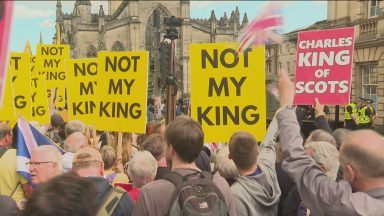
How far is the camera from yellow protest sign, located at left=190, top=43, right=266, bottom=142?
212 inches

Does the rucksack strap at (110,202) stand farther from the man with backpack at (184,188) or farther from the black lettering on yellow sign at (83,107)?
the black lettering on yellow sign at (83,107)

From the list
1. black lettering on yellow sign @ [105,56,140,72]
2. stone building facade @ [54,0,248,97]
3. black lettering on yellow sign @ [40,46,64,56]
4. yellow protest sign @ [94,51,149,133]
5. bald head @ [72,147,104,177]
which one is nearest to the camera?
bald head @ [72,147,104,177]

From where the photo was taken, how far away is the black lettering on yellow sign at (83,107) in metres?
7.13

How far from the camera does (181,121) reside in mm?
3160

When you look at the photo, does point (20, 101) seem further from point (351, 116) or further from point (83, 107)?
point (351, 116)

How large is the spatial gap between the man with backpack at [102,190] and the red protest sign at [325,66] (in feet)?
10.7

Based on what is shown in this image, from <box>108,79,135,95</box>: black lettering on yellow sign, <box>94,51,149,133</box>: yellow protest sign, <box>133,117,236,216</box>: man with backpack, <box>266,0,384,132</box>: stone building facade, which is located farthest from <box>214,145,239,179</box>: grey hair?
<box>266,0,384,132</box>: stone building facade

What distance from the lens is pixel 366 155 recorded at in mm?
2436

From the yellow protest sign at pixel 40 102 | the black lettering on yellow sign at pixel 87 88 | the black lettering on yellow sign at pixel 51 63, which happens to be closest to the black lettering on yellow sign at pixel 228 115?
the black lettering on yellow sign at pixel 87 88

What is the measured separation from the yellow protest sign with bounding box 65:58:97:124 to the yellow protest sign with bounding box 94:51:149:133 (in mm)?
379

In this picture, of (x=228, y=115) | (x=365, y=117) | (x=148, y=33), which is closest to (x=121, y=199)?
(x=228, y=115)

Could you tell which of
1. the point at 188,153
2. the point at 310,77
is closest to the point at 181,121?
the point at 188,153

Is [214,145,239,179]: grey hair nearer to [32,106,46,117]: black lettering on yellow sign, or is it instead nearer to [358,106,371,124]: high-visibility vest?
[32,106,46,117]: black lettering on yellow sign

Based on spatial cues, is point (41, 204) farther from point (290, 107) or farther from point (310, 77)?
point (310, 77)
